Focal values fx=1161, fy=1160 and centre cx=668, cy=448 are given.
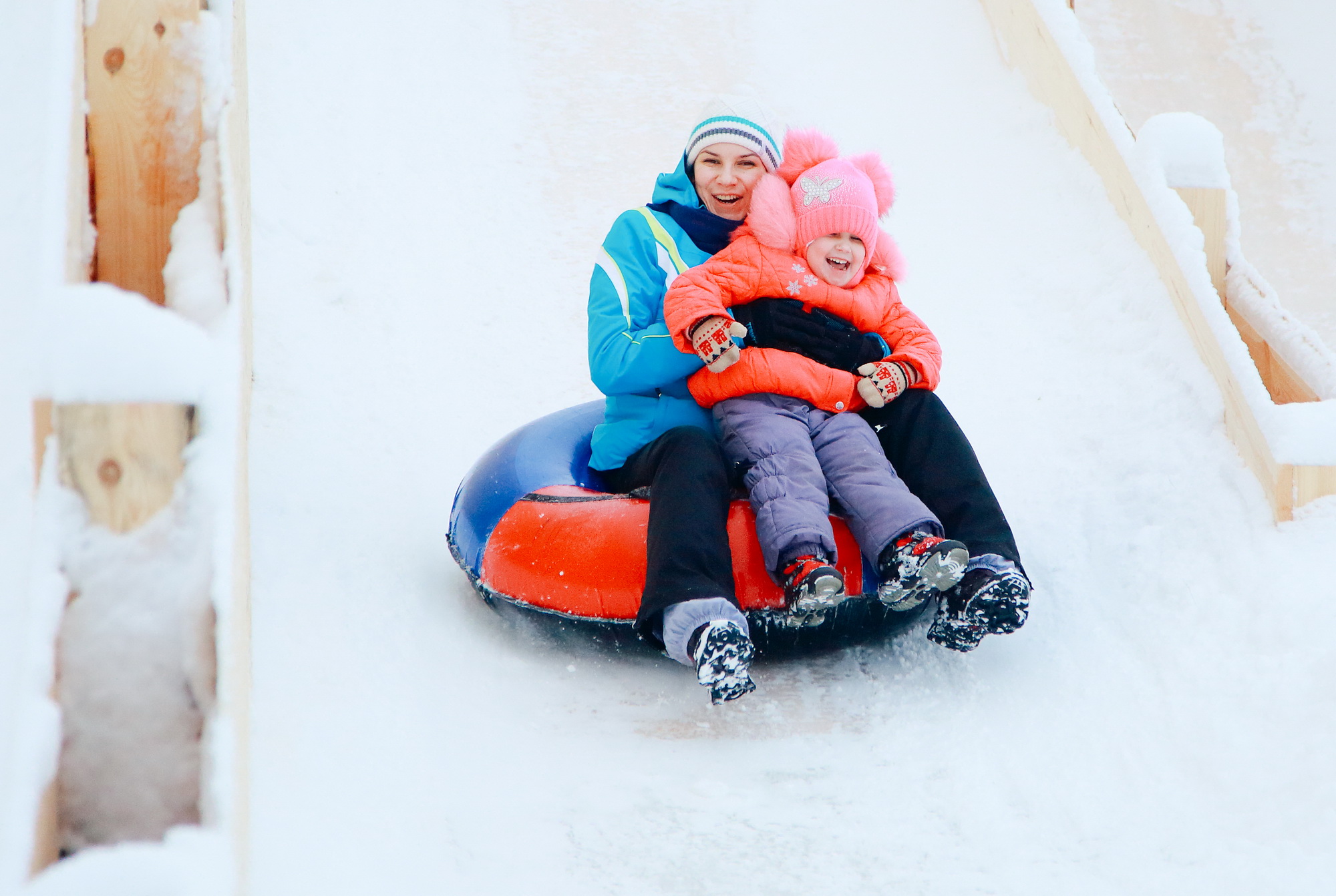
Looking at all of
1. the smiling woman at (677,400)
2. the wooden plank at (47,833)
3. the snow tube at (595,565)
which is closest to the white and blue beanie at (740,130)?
the smiling woman at (677,400)

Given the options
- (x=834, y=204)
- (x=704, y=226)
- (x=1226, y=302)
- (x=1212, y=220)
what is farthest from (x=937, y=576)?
(x=1212, y=220)

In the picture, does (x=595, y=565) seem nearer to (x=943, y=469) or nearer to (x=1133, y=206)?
(x=943, y=469)

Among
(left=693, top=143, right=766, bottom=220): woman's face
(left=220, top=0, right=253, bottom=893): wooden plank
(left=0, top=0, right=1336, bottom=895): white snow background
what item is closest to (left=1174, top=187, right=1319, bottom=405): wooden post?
(left=0, top=0, right=1336, bottom=895): white snow background

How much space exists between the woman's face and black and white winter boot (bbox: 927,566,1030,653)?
39.8 inches

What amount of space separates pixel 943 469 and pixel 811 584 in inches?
19.2

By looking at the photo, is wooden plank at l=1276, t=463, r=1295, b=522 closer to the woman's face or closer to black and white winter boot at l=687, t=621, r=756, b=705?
black and white winter boot at l=687, t=621, r=756, b=705

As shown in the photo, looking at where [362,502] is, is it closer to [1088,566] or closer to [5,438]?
[5,438]

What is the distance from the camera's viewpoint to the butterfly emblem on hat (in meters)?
2.40

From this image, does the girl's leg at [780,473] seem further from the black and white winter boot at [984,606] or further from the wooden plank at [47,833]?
the wooden plank at [47,833]

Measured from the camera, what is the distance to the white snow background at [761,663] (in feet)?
5.22

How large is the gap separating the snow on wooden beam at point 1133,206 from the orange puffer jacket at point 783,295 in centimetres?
64

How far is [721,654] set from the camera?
5.85ft

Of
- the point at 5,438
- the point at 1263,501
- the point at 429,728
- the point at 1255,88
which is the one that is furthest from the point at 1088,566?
the point at 1255,88

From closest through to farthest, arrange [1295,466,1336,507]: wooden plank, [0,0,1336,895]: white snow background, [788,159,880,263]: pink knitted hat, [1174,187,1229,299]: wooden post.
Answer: [0,0,1336,895]: white snow background → [1295,466,1336,507]: wooden plank → [788,159,880,263]: pink knitted hat → [1174,187,1229,299]: wooden post
